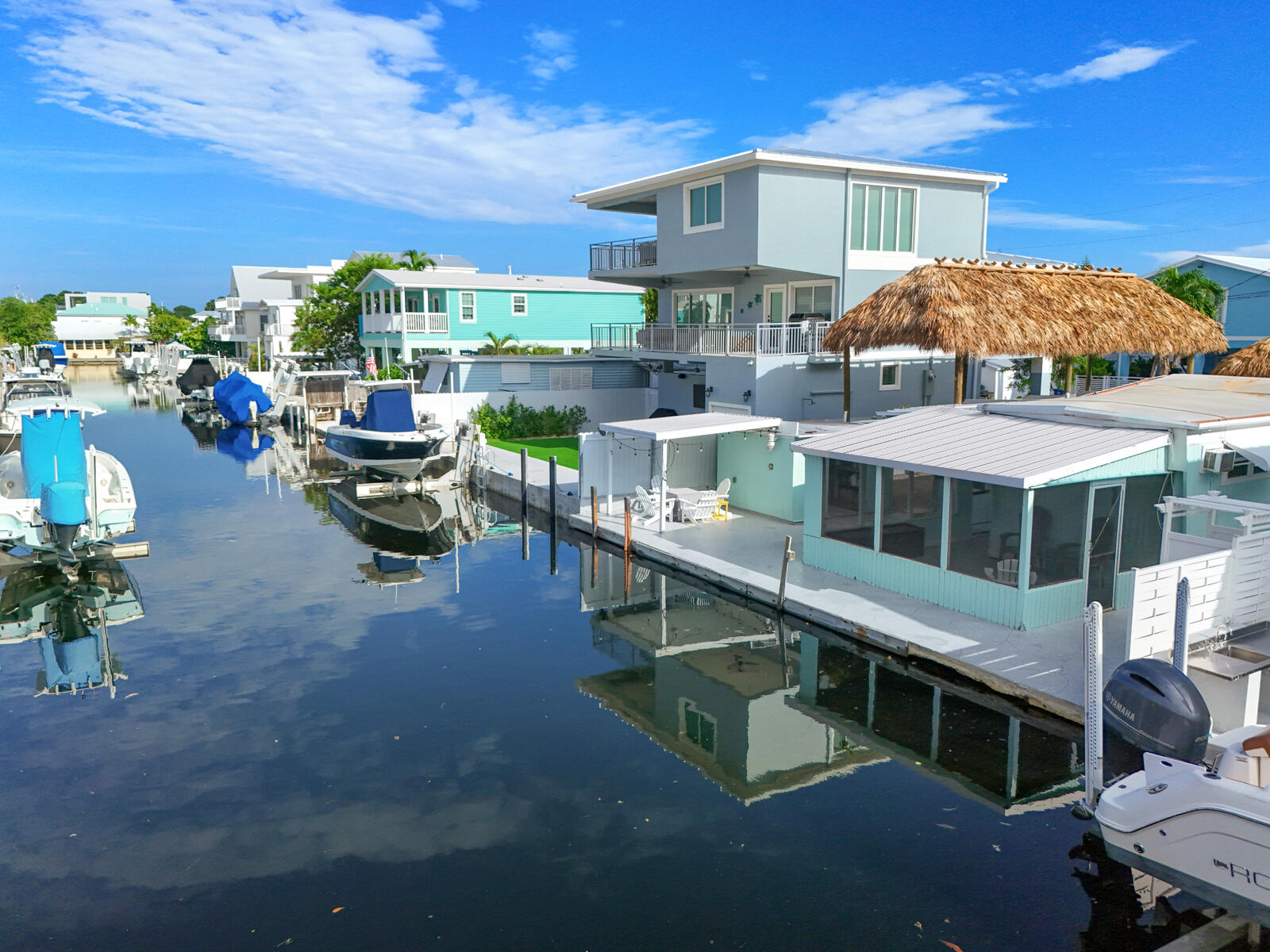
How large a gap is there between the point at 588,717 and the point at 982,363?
86.4ft

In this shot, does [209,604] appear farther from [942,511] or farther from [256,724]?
[942,511]

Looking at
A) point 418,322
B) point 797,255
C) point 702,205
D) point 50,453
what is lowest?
point 50,453

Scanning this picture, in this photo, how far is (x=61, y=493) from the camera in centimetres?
1836

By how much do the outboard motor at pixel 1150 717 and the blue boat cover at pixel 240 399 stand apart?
4643 centimetres

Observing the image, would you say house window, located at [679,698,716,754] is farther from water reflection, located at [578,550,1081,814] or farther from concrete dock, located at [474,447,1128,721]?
concrete dock, located at [474,447,1128,721]

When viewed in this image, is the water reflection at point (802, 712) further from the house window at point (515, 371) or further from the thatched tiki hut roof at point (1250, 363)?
the house window at point (515, 371)

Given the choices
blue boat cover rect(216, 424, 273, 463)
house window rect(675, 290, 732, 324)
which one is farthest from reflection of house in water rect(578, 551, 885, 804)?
blue boat cover rect(216, 424, 273, 463)

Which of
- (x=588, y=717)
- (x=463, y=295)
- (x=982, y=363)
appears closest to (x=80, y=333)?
(x=463, y=295)

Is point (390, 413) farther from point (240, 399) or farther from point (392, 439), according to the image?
point (240, 399)

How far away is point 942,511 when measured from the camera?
14.2 metres

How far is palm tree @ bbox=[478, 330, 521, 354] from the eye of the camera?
44.7m

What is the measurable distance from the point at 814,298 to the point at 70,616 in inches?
892

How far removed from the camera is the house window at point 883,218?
29.1 metres

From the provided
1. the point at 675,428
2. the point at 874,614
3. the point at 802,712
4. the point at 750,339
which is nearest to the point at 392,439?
the point at 750,339
